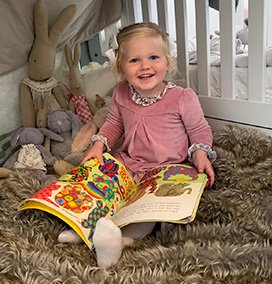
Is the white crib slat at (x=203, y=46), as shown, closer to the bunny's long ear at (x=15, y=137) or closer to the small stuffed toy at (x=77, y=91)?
the small stuffed toy at (x=77, y=91)

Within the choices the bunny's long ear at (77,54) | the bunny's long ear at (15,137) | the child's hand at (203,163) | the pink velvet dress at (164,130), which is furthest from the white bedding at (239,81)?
the bunny's long ear at (15,137)

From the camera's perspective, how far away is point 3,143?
1.31 metres

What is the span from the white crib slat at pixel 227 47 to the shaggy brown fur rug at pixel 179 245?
0.29m

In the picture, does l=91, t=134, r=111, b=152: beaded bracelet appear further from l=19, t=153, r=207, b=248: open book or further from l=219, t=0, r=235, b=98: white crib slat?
l=219, t=0, r=235, b=98: white crib slat

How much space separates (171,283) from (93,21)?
1249mm

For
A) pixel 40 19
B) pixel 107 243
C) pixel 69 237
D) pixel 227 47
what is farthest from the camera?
pixel 40 19

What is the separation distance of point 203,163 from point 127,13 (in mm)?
915

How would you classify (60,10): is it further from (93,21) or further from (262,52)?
(262,52)

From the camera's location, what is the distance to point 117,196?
3.22 feet

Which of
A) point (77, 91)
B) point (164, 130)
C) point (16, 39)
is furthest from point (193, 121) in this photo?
point (16, 39)

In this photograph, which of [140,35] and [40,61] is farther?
[40,61]

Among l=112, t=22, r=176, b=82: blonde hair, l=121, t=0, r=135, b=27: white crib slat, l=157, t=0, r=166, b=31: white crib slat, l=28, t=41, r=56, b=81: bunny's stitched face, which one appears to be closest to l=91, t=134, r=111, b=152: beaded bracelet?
l=112, t=22, r=176, b=82: blonde hair

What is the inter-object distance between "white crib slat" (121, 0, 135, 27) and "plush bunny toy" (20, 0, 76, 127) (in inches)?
13.9

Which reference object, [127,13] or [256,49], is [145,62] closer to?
[256,49]
